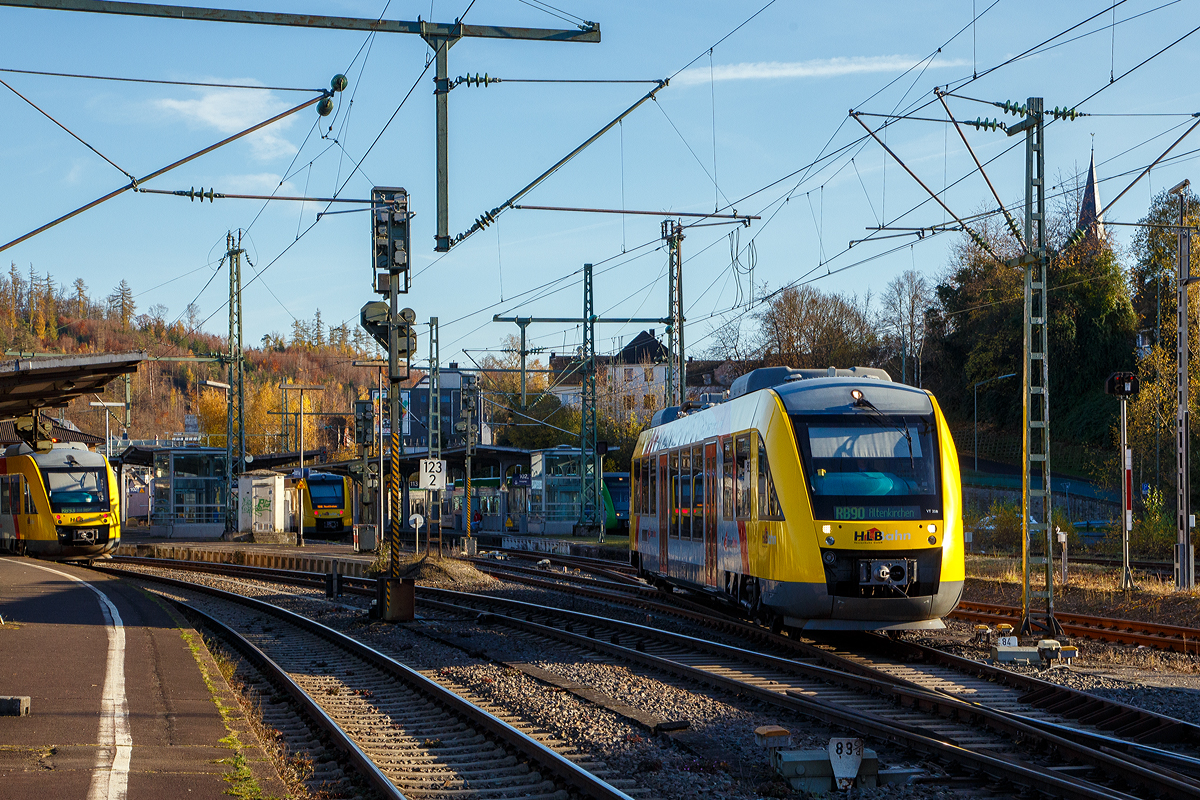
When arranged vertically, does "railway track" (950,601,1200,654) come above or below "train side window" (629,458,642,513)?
below

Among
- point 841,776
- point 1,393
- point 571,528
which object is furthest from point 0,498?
point 841,776

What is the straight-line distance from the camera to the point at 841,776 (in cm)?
739

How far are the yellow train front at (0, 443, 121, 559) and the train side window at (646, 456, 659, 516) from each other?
21.5 meters

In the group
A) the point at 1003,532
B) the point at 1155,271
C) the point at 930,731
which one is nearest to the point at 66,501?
the point at 1003,532

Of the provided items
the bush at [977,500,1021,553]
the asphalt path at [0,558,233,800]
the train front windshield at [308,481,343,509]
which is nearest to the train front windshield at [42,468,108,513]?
the asphalt path at [0,558,233,800]

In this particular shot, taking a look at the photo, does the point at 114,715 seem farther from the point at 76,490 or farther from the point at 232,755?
the point at 76,490

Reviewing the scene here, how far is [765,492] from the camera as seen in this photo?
1382cm

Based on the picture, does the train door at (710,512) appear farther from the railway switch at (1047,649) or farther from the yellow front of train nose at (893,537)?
the railway switch at (1047,649)

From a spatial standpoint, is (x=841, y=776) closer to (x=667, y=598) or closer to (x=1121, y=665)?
(x=1121, y=665)

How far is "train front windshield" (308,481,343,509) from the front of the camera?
59938 mm

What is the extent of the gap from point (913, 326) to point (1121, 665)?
221 feet

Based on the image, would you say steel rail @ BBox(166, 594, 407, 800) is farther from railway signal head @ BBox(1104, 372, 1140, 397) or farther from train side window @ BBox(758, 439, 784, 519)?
railway signal head @ BBox(1104, 372, 1140, 397)

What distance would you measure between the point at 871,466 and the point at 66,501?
2980cm

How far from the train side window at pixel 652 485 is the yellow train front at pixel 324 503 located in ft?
134
